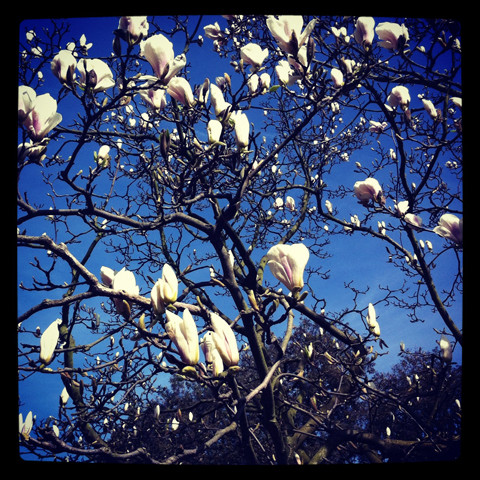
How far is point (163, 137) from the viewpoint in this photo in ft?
3.25

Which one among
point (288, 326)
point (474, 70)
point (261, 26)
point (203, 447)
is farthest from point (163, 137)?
point (288, 326)

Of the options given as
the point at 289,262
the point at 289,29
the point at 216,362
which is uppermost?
the point at 289,29

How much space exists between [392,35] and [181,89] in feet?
2.67

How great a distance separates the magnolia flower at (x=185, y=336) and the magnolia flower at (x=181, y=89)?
787 millimetres

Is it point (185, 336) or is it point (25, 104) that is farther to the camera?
point (25, 104)

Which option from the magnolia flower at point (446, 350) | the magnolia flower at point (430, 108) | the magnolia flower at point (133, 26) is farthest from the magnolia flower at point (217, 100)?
the magnolia flower at point (446, 350)

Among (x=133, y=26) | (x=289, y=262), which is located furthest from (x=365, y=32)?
(x=289, y=262)

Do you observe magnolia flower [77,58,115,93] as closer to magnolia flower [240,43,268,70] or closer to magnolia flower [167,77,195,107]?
magnolia flower [167,77,195,107]

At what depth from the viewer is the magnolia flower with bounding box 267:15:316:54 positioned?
102cm

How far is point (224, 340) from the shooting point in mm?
777

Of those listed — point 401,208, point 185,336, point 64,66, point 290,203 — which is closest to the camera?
point 185,336

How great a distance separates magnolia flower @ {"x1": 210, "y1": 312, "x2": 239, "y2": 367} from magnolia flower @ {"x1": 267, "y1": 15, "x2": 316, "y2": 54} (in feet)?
3.01

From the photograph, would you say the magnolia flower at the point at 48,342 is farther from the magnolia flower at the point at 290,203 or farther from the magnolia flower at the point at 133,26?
the magnolia flower at the point at 290,203

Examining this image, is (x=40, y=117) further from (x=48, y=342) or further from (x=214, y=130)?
(x=48, y=342)
